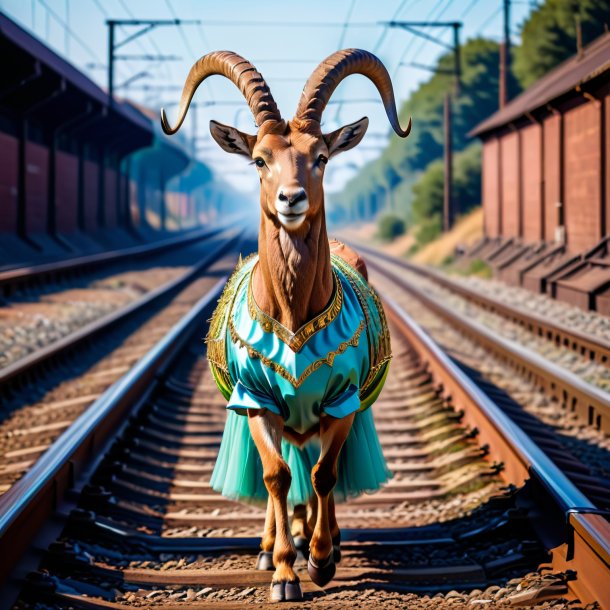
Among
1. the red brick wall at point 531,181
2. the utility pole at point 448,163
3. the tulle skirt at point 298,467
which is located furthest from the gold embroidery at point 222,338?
the utility pole at point 448,163

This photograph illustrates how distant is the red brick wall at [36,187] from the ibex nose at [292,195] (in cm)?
2712

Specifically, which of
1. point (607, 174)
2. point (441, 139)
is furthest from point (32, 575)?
point (441, 139)

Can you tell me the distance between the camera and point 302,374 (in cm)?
469

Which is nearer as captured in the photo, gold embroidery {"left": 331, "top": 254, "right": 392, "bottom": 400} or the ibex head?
the ibex head

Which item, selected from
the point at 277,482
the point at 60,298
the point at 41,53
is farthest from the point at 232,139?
the point at 41,53

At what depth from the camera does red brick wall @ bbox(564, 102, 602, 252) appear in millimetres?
20062

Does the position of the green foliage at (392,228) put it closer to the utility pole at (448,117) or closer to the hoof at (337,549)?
the utility pole at (448,117)

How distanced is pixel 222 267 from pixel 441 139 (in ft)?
133

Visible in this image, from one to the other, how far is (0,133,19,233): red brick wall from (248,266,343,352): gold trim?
2450 centimetres

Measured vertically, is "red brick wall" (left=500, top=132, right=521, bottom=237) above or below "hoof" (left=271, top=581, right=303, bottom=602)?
above

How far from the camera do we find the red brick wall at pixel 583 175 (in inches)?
790

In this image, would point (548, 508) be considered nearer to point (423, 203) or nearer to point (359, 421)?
point (359, 421)

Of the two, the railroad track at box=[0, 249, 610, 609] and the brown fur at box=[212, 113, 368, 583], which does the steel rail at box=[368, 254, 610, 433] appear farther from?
the brown fur at box=[212, 113, 368, 583]

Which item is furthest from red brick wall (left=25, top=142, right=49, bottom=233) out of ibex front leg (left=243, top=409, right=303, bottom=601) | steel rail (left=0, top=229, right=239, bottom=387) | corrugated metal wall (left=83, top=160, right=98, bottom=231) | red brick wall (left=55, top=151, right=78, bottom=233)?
ibex front leg (left=243, top=409, right=303, bottom=601)
